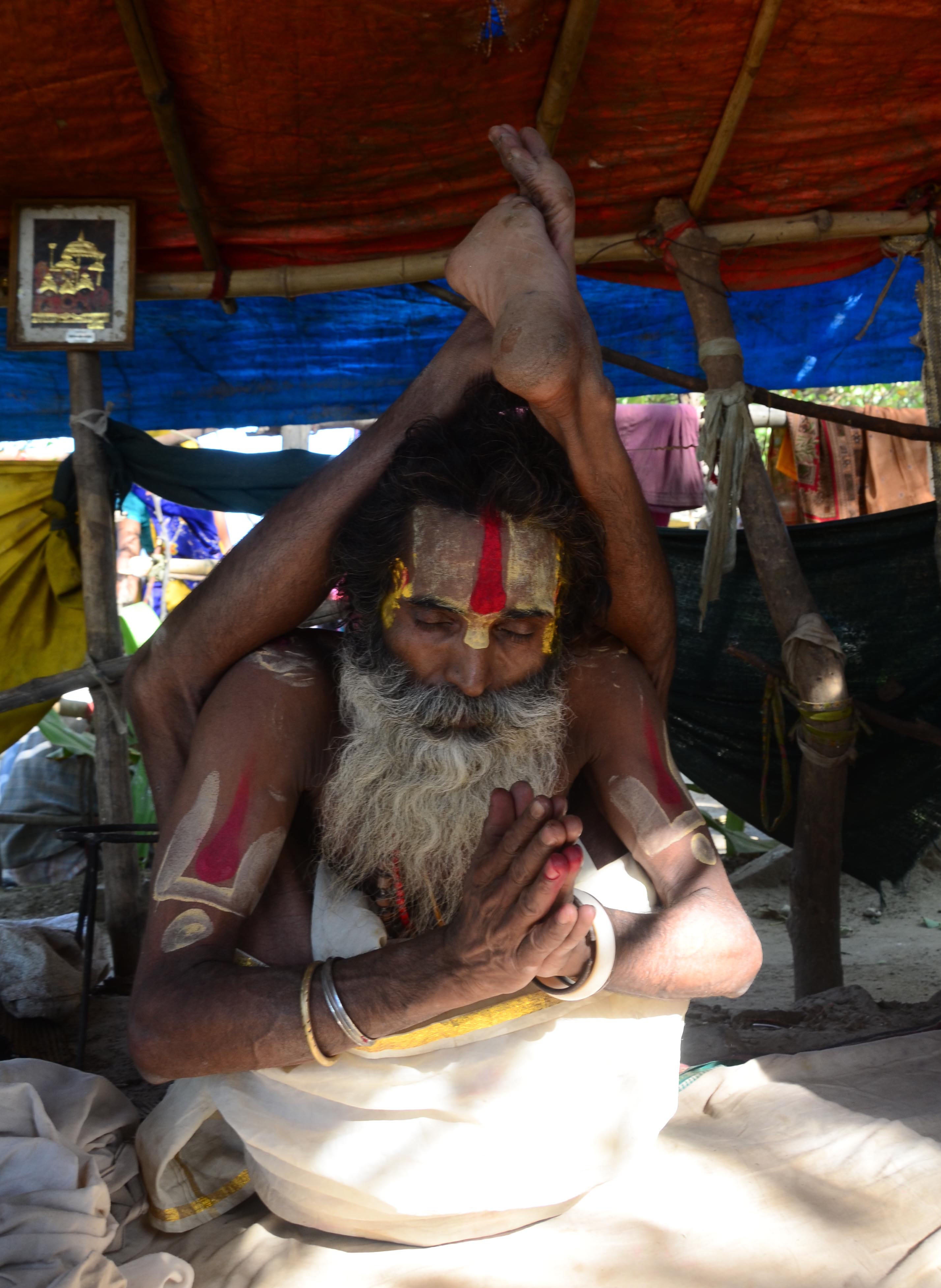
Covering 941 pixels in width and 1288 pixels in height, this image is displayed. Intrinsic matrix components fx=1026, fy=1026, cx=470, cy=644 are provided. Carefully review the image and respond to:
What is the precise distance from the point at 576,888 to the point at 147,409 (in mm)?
3908

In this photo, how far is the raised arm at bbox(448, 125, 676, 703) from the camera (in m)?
1.86

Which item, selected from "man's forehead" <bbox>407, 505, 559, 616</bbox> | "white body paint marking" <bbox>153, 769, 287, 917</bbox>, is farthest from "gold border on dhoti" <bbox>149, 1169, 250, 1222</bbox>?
"man's forehead" <bbox>407, 505, 559, 616</bbox>

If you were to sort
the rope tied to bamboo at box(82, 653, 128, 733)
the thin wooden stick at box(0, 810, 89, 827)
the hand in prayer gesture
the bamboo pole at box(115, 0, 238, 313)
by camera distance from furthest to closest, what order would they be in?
the thin wooden stick at box(0, 810, 89, 827) < the rope tied to bamboo at box(82, 653, 128, 733) < the bamboo pole at box(115, 0, 238, 313) < the hand in prayer gesture

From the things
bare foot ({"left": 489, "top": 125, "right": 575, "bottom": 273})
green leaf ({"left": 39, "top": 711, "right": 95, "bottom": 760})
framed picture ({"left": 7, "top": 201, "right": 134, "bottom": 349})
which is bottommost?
green leaf ({"left": 39, "top": 711, "right": 95, "bottom": 760})

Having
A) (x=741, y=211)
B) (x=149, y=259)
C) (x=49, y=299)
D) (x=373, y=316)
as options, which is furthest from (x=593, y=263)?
(x=49, y=299)

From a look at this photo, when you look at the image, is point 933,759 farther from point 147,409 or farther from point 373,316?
point 147,409

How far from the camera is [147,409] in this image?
515 cm

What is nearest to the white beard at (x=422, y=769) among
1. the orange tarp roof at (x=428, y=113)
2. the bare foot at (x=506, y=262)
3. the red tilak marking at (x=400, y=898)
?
the red tilak marking at (x=400, y=898)

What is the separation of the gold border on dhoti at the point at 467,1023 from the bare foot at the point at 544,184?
1.47m

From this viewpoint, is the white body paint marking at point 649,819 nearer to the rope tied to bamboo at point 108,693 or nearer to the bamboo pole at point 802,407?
the bamboo pole at point 802,407

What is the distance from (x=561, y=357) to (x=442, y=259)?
2212 millimetres

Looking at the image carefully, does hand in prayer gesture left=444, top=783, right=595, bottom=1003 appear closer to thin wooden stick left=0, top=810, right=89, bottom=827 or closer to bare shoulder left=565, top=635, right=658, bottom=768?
bare shoulder left=565, top=635, right=658, bottom=768

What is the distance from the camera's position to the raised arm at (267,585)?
230 centimetres

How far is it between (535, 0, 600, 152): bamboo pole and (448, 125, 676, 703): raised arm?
749mm
